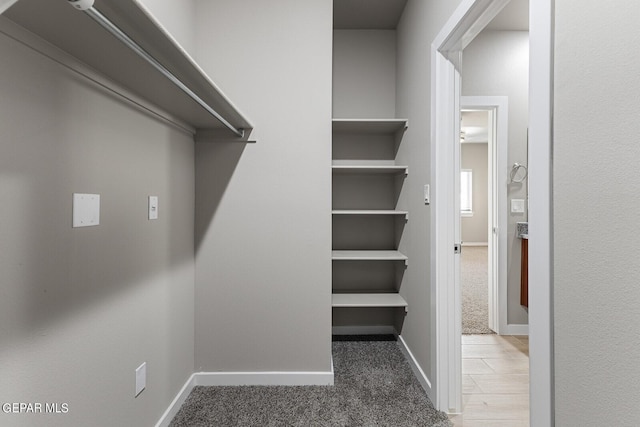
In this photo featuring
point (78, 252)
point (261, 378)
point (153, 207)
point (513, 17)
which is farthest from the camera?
point (513, 17)

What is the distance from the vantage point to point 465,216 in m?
9.15

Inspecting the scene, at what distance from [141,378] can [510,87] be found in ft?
11.4

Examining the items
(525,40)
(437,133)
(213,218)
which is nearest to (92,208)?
(213,218)

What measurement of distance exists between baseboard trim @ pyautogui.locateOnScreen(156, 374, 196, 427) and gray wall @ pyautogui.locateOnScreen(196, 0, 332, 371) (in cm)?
13

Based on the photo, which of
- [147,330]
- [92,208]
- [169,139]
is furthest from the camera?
[169,139]

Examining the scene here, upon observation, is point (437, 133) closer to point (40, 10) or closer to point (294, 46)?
point (294, 46)

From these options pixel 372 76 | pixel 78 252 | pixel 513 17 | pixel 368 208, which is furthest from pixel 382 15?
pixel 78 252

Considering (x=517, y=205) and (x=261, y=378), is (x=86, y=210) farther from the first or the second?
(x=517, y=205)

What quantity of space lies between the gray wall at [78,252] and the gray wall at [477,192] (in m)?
8.73

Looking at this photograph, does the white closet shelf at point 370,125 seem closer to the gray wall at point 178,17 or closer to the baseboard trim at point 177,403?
the gray wall at point 178,17

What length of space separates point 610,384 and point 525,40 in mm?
3226

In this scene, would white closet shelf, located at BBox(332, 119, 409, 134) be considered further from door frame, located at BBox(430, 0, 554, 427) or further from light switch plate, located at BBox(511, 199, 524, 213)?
light switch plate, located at BBox(511, 199, 524, 213)

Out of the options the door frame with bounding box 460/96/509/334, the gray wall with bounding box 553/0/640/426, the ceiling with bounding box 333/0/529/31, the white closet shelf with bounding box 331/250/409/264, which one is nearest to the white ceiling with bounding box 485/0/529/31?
the ceiling with bounding box 333/0/529/31

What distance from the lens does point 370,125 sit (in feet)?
8.82
